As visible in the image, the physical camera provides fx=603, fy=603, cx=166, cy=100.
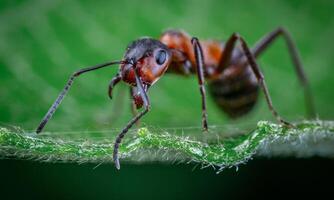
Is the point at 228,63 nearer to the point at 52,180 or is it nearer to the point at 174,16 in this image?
the point at 174,16

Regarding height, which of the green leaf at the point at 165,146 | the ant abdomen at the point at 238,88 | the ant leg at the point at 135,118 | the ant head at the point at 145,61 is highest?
the ant abdomen at the point at 238,88

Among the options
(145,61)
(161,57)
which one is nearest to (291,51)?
(161,57)

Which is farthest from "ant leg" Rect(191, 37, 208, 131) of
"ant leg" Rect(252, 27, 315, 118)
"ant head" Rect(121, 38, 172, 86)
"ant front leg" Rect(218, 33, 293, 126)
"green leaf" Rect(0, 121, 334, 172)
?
"ant leg" Rect(252, 27, 315, 118)

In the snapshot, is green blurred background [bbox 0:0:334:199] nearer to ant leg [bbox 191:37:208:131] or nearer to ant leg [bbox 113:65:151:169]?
ant leg [bbox 191:37:208:131]

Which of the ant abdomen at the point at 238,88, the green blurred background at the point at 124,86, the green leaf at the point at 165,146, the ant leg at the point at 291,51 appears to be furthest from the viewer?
the ant abdomen at the point at 238,88

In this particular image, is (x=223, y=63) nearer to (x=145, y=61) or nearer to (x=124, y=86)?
(x=124, y=86)

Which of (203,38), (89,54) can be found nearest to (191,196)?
(89,54)

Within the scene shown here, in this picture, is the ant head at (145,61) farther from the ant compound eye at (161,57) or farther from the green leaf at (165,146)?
the green leaf at (165,146)

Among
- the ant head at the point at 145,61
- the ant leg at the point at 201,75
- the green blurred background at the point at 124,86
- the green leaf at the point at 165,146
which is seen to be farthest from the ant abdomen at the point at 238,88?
the green leaf at the point at 165,146
